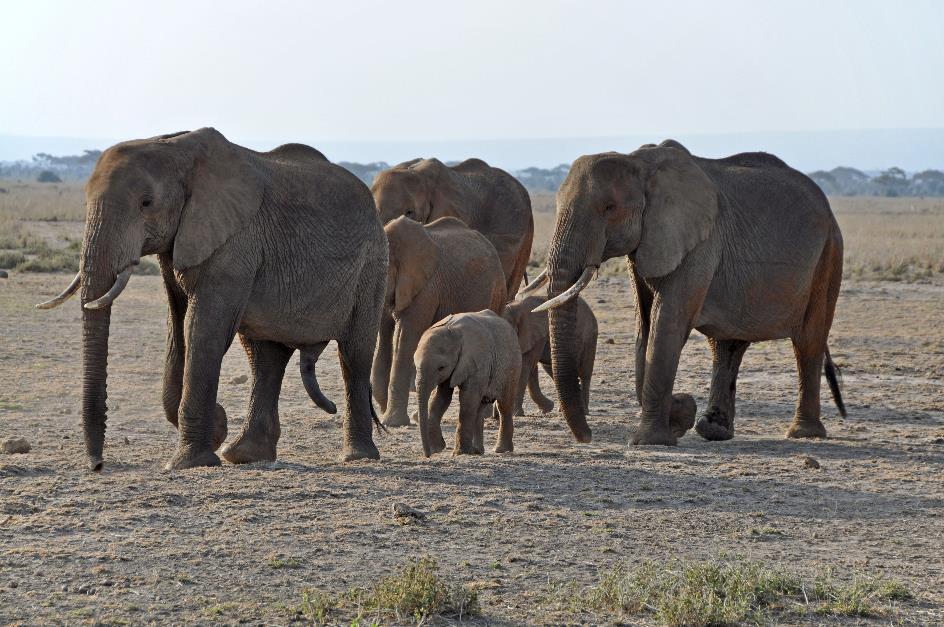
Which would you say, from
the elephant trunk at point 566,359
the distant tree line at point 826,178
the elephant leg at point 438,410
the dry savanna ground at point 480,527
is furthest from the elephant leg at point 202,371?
the distant tree line at point 826,178

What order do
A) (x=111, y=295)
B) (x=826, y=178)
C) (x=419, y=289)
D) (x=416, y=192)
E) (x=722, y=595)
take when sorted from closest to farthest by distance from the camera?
(x=722, y=595) → (x=111, y=295) → (x=419, y=289) → (x=416, y=192) → (x=826, y=178)

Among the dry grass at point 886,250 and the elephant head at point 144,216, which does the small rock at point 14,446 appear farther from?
A: the dry grass at point 886,250

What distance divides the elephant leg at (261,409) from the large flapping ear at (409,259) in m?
2.45

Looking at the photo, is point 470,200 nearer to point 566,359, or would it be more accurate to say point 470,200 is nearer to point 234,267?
point 566,359

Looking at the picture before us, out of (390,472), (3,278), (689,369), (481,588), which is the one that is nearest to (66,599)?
(481,588)

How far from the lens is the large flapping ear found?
468 inches

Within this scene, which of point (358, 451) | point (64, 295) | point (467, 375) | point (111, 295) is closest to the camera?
point (111, 295)

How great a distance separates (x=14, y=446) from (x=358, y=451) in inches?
91.9

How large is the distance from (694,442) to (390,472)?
3.29 meters

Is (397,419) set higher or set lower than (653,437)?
lower

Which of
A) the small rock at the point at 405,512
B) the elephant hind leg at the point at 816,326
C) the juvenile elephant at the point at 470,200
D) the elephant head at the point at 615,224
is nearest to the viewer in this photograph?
the small rock at the point at 405,512

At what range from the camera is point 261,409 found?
9320mm

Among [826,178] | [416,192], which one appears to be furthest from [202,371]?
[826,178]

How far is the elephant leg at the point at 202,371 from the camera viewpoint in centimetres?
837
